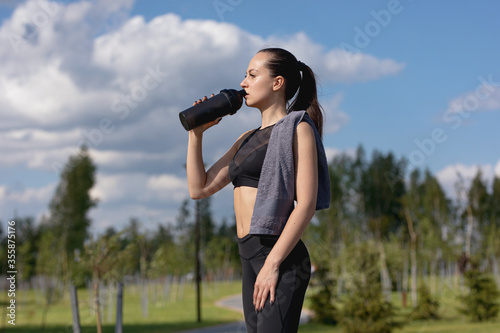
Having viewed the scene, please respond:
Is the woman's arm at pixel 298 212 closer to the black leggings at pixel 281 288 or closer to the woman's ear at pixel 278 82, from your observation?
the black leggings at pixel 281 288

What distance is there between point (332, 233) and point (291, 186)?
46913 mm

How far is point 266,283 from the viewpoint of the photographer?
2.24m

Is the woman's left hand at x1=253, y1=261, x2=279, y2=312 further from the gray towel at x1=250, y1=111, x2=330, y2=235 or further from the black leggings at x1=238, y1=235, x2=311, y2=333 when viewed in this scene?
the gray towel at x1=250, y1=111, x2=330, y2=235

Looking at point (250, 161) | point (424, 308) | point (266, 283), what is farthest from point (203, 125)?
point (424, 308)

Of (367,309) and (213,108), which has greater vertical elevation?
(213,108)

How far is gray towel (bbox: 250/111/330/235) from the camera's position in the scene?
7.46ft

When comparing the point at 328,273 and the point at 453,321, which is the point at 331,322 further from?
the point at 453,321

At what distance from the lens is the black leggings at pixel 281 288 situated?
224 cm

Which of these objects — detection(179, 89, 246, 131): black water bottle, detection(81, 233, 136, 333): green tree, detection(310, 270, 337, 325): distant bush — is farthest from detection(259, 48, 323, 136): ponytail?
detection(310, 270, 337, 325): distant bush

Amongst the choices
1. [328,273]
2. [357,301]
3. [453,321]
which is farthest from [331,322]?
[357,301]

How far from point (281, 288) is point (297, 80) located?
105 centimetres

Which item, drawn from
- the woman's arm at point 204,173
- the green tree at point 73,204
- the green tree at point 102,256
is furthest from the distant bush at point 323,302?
the green tree at point 73,204

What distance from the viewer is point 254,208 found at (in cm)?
231

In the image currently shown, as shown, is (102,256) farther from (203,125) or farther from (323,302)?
(323,302)
